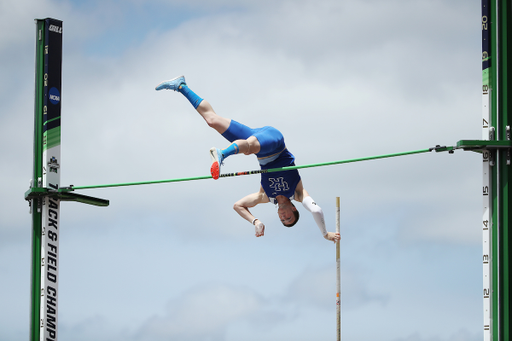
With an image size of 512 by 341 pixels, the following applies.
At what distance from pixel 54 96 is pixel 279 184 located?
4288mm

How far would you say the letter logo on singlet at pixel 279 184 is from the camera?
40.9 ft

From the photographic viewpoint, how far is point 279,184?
12.5 m

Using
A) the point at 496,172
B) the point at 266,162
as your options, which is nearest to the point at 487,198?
the point at 496,172

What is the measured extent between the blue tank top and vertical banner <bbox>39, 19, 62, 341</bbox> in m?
3.72


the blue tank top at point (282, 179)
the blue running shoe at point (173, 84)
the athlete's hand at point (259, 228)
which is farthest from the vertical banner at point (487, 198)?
the blue running shoe at point (173, 84)

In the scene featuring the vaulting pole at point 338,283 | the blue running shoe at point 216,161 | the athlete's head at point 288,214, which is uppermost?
the blue running shoe at point 216,161

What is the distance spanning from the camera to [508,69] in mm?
10703

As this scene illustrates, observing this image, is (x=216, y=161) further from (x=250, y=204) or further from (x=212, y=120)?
(x=250, y=204)

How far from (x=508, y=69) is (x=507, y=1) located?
950mm

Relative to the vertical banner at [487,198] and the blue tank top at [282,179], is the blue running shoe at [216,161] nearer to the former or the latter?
the blue tank top at [282,179]

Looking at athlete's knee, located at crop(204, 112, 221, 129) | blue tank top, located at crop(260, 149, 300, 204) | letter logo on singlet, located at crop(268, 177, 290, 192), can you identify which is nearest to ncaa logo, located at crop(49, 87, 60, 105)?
athlete's knee, located at crop(204, 112, 221, 129)

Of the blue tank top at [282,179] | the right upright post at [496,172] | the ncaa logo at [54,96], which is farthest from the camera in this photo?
the ncaa logo at [54,96]

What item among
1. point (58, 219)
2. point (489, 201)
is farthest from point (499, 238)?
point (58, 219)

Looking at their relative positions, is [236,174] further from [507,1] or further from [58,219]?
[507,1]
